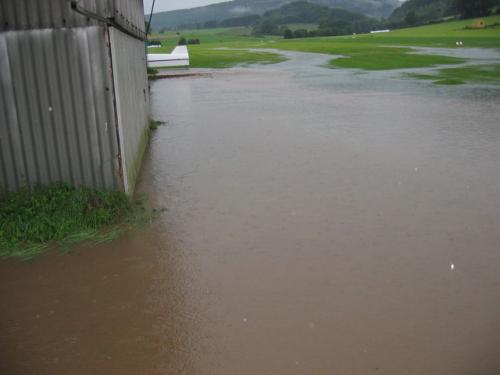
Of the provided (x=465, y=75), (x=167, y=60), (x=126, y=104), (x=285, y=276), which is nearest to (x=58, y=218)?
(x=126, y=104)

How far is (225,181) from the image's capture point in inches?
392

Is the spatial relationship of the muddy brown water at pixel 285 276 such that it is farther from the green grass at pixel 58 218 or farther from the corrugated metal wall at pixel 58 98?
the corrugated metal wall at pixel 58 98

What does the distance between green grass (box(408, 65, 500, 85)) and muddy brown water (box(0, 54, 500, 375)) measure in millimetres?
16684

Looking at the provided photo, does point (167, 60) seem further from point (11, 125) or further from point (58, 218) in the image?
point (58, 218)

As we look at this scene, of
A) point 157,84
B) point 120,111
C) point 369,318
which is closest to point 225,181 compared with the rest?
point 120,111

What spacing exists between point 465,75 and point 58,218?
2752cm

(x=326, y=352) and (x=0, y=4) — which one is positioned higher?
(x=0, y=4)

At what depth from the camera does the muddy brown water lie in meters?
4.70

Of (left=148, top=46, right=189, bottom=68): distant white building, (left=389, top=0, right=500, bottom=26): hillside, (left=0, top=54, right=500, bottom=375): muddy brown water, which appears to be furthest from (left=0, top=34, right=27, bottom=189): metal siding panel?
(left=389, top=0, right=500, bottom=26): hillside

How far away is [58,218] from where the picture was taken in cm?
730

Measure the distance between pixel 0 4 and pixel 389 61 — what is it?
38383 millimetres

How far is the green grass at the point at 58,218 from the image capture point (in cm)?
698

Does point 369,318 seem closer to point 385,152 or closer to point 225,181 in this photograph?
point 225,181

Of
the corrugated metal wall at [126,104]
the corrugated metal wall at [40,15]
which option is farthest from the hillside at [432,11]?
the corrugated metal wall at [40,15]
